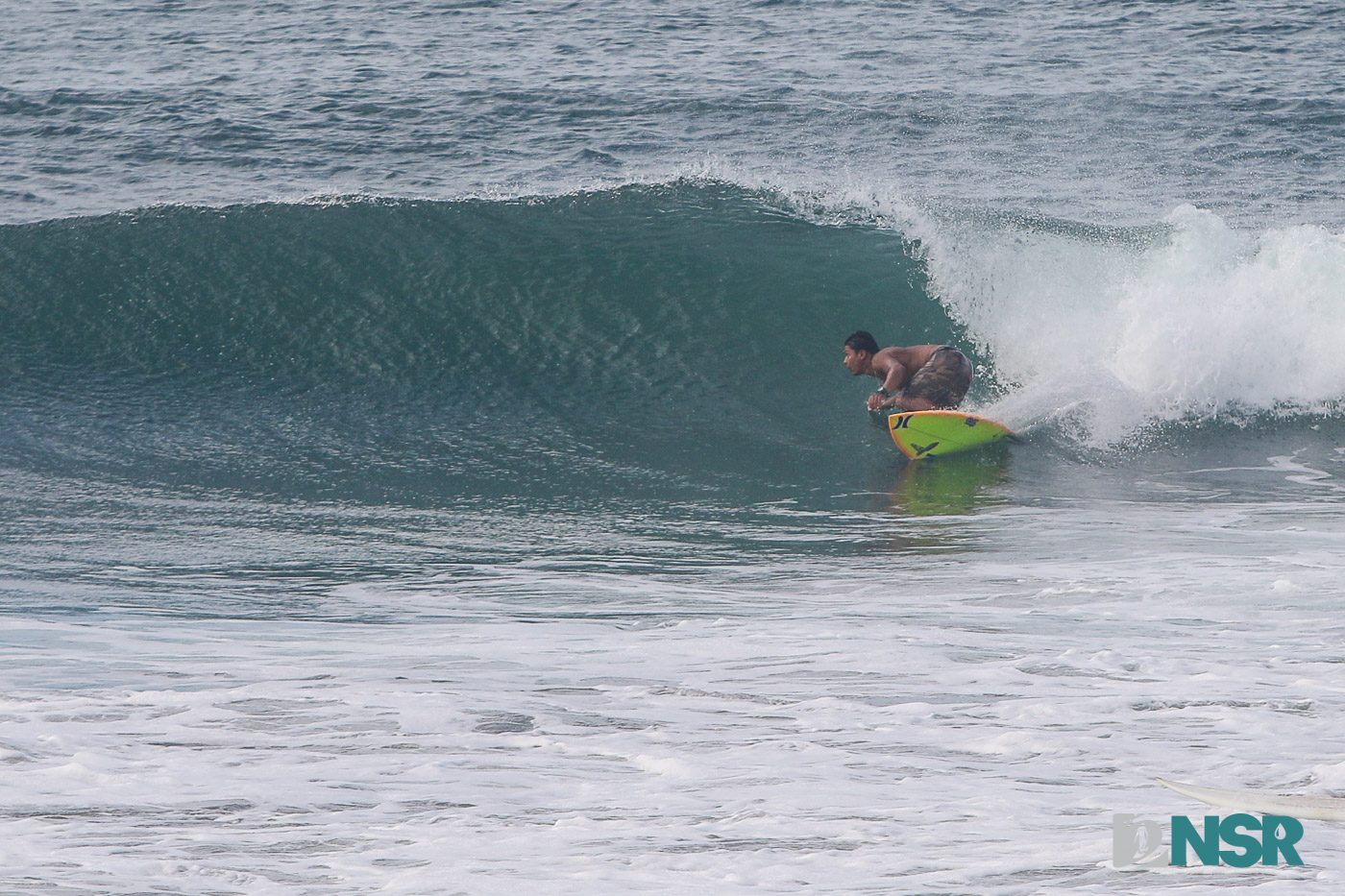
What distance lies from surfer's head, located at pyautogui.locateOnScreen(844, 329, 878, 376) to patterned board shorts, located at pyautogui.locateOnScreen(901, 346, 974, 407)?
0.40 meters

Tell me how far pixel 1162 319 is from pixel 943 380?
207 cm

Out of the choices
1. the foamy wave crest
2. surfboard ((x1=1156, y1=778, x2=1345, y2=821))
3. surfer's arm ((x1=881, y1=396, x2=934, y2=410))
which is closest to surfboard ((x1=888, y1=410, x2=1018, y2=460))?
surfer's arm ((x1=881, y1=396, x2=934, y2=410))

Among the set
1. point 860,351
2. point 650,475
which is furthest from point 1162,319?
point 650,475

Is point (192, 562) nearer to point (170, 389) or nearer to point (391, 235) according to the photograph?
point (170, 389)

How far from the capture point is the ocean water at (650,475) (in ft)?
11.6

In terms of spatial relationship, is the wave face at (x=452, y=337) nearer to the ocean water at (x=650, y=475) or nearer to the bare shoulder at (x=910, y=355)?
the ocean water at (x=650, y=475)

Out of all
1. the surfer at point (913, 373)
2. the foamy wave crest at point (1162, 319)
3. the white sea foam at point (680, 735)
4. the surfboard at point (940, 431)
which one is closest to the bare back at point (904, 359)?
the surfer at point (913, 373)

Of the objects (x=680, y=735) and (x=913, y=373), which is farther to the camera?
(x=913, y=373)

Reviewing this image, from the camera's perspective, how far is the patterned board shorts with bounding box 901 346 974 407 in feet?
26.4

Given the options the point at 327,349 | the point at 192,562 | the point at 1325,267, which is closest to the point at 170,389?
the point at 327,349

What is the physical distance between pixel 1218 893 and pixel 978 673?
1.46 m

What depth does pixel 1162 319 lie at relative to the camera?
8945mm

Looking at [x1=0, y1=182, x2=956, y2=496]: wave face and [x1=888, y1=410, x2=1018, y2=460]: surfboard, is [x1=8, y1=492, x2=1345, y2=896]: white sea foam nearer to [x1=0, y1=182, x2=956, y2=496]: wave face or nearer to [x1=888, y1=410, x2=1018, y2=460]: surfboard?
[x1=888, y1=410, x2=1018, y2=460]: surfboard

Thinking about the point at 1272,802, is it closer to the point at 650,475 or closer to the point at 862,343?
the point at 650,475
